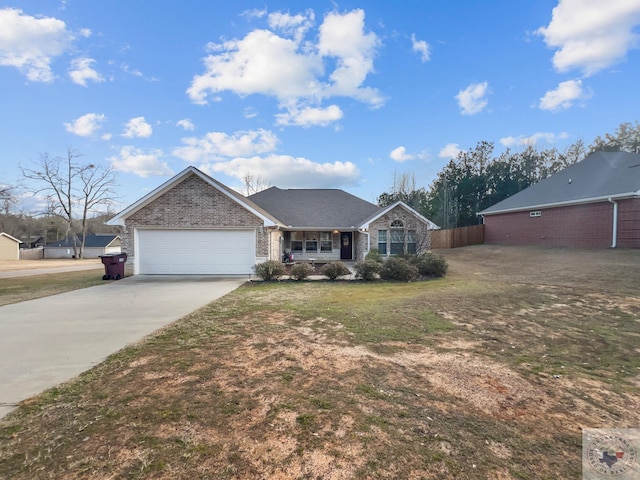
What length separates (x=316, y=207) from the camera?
21766 mm

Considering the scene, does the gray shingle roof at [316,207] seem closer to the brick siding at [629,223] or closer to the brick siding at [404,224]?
the brick siding at [404,224]

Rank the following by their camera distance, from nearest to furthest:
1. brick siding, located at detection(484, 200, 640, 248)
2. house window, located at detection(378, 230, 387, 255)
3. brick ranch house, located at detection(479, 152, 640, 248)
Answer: brick siding, located at detection(484, 200, 640, 248) → brick ranch house, located at detection(479, 152, 640, 248) → house window, located at detection(378, 230, 387, 255)

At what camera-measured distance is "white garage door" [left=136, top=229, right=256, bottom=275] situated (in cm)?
1372

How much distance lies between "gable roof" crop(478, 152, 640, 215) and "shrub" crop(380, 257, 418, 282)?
44.3 feet

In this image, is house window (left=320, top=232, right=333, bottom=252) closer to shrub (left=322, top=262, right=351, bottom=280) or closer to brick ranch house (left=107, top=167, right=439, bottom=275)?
brick ranch house (left=107, top=167, right=439, bottom=275)

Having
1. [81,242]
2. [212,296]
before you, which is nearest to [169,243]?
[212,296]

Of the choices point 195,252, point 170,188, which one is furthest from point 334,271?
point 170,188

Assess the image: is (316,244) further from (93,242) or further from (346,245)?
(93,242)

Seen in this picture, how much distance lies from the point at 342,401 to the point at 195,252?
12.3m

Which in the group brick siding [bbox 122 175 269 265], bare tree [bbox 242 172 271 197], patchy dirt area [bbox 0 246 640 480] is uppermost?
bare tree [bbox 242 172 271 197]

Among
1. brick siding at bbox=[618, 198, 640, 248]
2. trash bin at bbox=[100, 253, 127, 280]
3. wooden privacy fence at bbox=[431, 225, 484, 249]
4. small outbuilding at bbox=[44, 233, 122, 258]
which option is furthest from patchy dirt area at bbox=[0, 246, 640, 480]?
small outbuilding at bbox=[44, 233, 122, 258]

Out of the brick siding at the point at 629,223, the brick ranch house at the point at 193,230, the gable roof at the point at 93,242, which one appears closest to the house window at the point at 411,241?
the brick ranch house at the point at 193,230

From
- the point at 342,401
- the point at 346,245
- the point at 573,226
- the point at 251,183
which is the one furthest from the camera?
the point at 251,183

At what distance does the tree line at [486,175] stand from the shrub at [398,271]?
2637 cm
